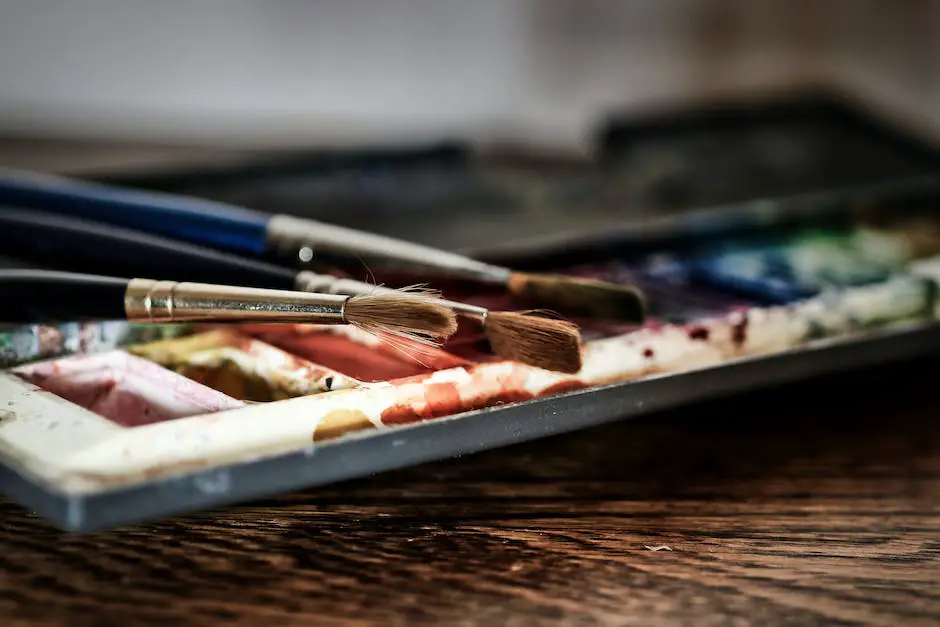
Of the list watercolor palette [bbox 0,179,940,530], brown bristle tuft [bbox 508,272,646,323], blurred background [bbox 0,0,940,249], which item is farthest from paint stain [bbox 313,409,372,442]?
blurred background [bbox 0,0,940,249]

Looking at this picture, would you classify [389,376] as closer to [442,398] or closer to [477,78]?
[442,398]

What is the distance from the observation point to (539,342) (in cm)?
30

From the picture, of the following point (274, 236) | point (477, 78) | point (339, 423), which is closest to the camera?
point (339, 423)

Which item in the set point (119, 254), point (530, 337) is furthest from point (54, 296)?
point (530, 337)

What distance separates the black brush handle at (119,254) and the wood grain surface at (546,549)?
3.0 inches

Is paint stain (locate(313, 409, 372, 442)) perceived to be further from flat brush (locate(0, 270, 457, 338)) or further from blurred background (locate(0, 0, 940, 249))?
blurred background (locate(0, 0, 940, 249))

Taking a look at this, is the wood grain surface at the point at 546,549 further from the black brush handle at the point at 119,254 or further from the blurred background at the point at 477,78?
the blurred background at the point at 477,78

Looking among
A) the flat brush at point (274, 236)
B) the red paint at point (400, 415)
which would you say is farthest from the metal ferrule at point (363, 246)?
the red paint at point (400, 415)

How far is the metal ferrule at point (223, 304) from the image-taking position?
0.30 metres

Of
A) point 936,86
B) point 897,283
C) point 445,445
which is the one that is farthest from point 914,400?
point 936,86

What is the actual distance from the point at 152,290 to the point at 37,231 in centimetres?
8

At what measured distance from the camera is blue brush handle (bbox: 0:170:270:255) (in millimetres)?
385

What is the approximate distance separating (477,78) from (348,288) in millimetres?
730

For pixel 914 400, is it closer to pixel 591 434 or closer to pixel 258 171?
pixel 591 434
